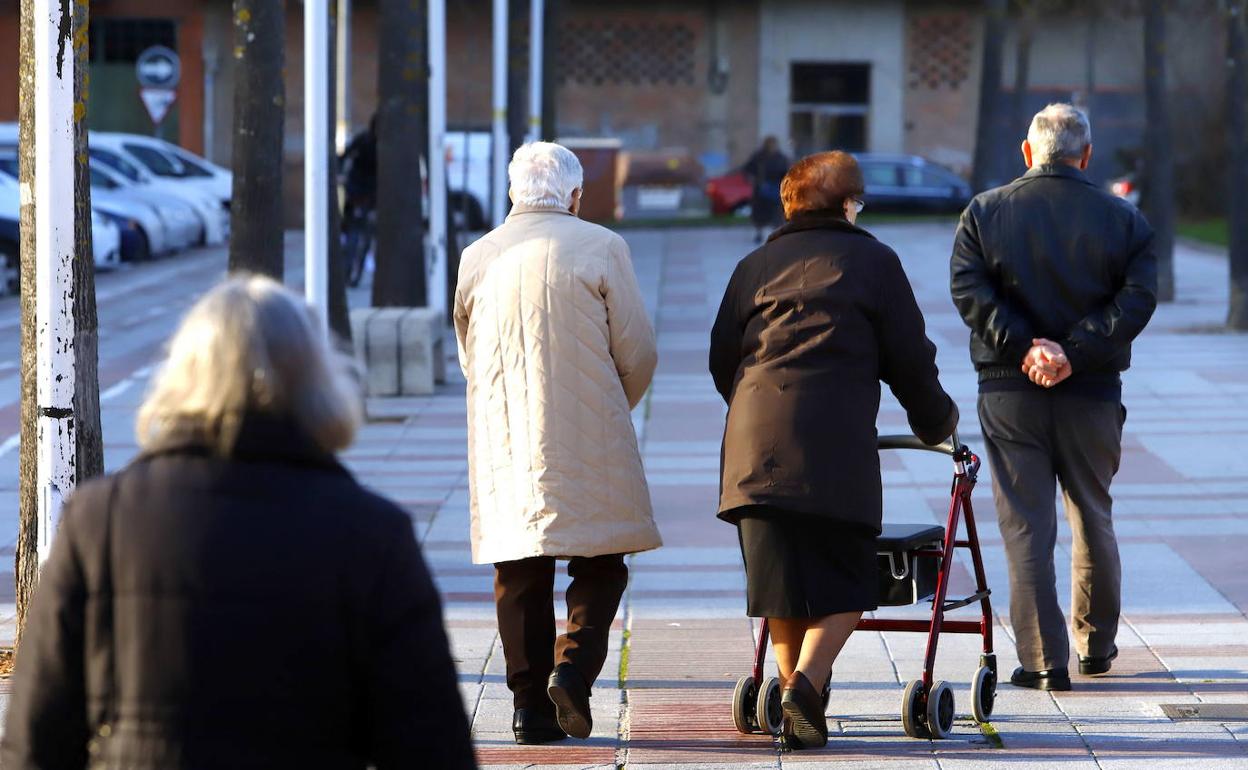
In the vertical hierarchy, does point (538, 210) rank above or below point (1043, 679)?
above

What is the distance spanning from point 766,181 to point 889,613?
78.7ft

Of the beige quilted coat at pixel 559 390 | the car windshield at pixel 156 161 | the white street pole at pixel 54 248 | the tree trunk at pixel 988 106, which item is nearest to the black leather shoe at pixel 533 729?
the beige quilted coat at pixel 559 390

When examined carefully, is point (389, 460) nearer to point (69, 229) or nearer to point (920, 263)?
point (69, 229)

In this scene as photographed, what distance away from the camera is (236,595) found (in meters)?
2.51

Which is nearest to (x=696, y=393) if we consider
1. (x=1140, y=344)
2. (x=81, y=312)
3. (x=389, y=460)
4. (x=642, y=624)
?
(x=389, y=460)

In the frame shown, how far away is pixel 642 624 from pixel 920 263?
20.3 metres

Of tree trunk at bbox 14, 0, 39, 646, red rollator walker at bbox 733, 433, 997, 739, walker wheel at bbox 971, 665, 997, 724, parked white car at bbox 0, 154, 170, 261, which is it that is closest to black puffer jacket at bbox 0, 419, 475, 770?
red rollator walker at bbox 733, 433, 997, 739

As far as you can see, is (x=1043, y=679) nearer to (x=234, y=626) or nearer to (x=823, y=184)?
(x=823, y=184)

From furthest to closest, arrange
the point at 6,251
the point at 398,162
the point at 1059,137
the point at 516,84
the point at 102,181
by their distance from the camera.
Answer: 1. the point at 102,181
2. the point at 516,84
3. the point at 6,251
4. the point at 398,162
5. the point at 1059,137

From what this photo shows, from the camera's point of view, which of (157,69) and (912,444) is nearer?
(912,444)

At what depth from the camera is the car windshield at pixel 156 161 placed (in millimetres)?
31609

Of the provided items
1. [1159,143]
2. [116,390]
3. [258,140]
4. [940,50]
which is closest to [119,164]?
[1159,143]

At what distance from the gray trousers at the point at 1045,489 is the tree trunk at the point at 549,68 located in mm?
23022

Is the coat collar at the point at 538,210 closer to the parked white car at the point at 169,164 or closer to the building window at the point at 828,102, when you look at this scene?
the parked white car at the point at 169,164
